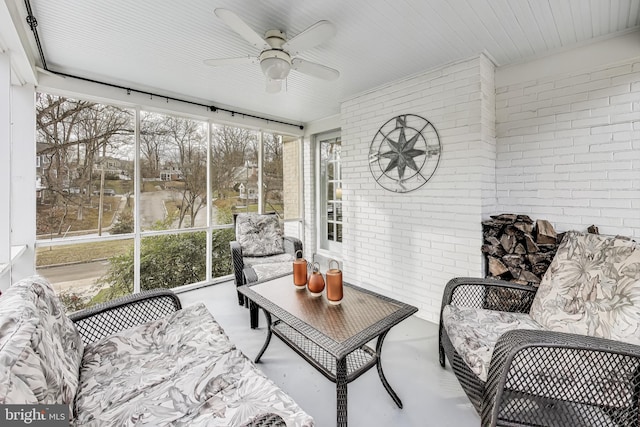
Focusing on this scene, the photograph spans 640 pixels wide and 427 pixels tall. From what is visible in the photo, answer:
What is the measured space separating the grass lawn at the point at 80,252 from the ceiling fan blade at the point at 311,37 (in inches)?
115

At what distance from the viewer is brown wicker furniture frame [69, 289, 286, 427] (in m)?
1.57

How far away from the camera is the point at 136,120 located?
10.6ft

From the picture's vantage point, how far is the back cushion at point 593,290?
1449 millimetres

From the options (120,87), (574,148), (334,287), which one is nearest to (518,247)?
(574,148)

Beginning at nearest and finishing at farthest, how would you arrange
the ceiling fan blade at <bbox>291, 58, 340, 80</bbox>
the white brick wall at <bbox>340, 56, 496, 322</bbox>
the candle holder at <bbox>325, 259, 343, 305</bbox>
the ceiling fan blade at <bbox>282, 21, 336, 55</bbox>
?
the ceiling fan blade at <bbox>282, 21, 336, 55</bbox>
the candle holder at <bbox>325, 259, 343, 305</bbox>
the ceiling fan blade at <bbox>291, 58, 340, 80</bbox>
the white brick wall at <bbox>340, 56, 496, 322</bbox>

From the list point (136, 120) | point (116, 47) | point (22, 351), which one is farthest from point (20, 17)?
point (22, 351)

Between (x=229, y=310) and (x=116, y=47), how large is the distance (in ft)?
8.71

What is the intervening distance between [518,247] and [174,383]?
2695 millimetres

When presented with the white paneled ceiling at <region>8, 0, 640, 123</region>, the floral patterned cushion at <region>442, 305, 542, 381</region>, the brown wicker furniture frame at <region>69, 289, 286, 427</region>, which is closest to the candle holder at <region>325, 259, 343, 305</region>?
the floral patterned cushion at <region>442, 305, 542, 381</region>

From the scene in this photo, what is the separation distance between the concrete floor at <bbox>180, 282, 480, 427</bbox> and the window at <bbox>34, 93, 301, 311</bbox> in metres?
1.57

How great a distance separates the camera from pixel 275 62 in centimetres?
197

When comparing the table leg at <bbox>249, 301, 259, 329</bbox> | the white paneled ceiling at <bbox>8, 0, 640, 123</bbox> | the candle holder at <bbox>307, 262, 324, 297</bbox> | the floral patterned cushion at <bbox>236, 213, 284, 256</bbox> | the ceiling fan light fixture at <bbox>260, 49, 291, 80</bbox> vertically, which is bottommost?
the table leg at <bbox>249, 301, 259, 329</bbox>

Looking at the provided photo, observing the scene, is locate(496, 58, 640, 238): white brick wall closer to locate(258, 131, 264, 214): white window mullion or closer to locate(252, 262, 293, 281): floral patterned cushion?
locate(252, 262, 293, 281): floral patterned cushion

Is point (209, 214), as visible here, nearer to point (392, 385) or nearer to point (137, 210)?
point (137, 210)
